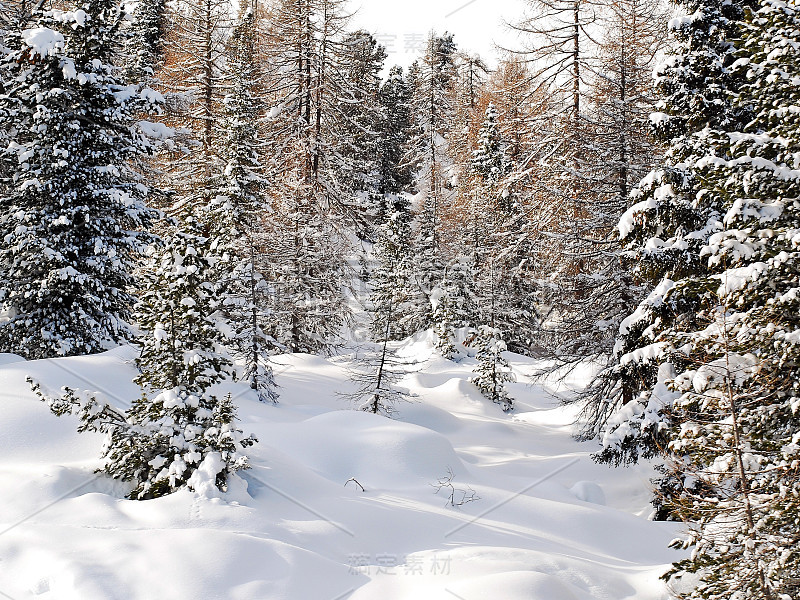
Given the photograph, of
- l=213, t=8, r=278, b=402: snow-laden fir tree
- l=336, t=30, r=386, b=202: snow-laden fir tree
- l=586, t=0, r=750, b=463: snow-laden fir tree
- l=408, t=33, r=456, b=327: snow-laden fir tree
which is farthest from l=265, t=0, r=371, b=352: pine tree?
l=586, t=0, r=750, b=463: snow-laden fir tree

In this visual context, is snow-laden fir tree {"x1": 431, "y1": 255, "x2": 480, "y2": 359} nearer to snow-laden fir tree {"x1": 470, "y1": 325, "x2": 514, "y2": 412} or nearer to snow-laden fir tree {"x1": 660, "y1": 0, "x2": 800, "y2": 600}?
snow-laden fir tree {"x1": 470, "y1": 325, "x2": 514, "y2": 412}

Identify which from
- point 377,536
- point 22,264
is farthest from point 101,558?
point 22,264

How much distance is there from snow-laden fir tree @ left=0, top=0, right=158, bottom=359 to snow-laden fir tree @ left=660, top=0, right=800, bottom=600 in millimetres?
12732

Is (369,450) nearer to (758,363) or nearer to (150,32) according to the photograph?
(758,363)

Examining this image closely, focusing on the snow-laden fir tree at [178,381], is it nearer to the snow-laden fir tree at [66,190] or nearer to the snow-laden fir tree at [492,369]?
the snow-laden fir tree at [66,190]

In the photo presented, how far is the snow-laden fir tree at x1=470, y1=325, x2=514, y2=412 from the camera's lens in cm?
1884

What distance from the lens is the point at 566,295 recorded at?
579 inches

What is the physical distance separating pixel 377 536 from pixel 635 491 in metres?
7.71

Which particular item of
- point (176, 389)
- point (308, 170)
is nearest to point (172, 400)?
point (176, 389)

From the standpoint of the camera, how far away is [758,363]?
609cm

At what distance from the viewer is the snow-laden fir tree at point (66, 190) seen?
42.1 ft

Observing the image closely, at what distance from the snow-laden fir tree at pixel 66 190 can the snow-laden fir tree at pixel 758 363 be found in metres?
12.7

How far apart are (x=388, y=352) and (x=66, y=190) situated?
9.14 meters

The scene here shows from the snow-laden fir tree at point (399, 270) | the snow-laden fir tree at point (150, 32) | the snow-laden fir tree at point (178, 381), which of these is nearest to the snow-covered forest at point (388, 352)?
Result: the snow-laden fir tree at point (178, 381)
